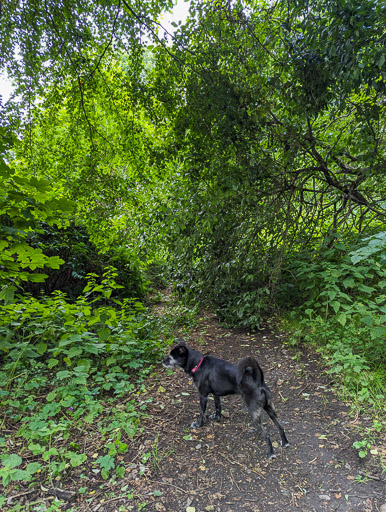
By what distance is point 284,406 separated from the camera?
3469mm

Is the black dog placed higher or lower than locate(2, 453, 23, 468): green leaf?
higher

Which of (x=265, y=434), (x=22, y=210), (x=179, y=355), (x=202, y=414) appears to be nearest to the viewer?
(x=22, y=210)

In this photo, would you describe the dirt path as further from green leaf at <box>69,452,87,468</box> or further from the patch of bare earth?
green leaf at <box>69,452,87,468</box>

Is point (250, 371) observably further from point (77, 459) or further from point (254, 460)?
point (77, 459)

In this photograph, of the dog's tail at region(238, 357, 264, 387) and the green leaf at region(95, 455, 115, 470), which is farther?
the dog's tail at region(238, 357, 264, 387)

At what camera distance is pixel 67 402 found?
313 centimetres

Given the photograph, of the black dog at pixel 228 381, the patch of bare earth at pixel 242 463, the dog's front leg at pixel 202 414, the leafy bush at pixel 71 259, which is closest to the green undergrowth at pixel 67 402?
the patch of bare earth at pixel 242 463

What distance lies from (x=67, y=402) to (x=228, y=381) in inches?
68.8

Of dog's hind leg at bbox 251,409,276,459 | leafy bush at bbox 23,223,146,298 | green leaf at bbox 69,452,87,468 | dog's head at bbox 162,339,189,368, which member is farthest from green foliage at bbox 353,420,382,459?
leafy bush at bbox 23,223,146,298

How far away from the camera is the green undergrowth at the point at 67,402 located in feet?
8.34

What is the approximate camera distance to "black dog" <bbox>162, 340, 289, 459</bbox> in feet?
9.25

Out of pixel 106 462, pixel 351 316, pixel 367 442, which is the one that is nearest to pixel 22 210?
pixel 106 462

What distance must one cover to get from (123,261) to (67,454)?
217 inches

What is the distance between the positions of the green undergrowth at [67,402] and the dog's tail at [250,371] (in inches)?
49.0
